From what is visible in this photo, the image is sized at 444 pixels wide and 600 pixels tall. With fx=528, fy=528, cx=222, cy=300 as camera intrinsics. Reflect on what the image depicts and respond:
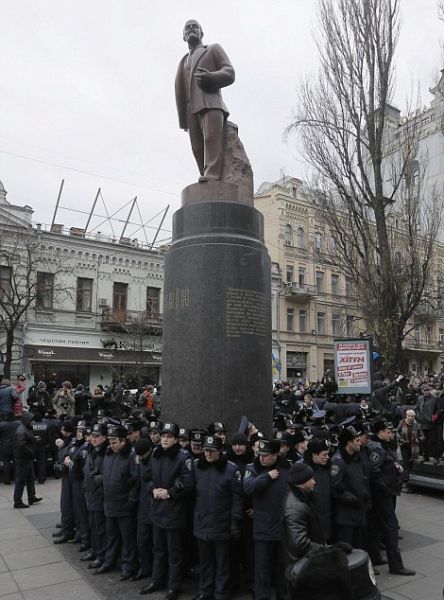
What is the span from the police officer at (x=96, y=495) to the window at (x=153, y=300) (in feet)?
93.7

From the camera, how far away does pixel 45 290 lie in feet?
90.4

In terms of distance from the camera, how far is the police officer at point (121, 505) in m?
5.96

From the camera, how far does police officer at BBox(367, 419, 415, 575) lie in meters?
5.82

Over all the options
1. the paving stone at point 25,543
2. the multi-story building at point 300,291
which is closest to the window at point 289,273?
the multi-story building at point 300,291

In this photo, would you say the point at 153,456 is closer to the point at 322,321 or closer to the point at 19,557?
the point at 19,557

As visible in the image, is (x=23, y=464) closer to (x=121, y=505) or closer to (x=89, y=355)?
(x=121, y=505)

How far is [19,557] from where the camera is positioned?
21.3 ft

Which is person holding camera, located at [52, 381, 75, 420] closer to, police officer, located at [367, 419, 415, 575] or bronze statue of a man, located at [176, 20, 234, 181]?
bronze statue of a man, located at [176, 20, 234, 181]

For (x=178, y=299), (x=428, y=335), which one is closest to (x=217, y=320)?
(x=178, y=299)

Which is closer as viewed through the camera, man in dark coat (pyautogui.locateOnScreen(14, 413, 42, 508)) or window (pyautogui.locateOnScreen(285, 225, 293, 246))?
man in dark coat (pyautogui.locateOnScreen(14, 413, 42, 508))

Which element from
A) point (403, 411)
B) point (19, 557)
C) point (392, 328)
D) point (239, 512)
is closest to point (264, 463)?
point (239, 512)

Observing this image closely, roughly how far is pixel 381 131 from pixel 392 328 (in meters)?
8.20

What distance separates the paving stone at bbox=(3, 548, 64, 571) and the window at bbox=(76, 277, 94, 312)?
88.4 feet

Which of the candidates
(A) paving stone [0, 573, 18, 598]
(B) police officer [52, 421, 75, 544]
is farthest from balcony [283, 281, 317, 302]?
(A) paving stone [0, 573, 18, 598]
